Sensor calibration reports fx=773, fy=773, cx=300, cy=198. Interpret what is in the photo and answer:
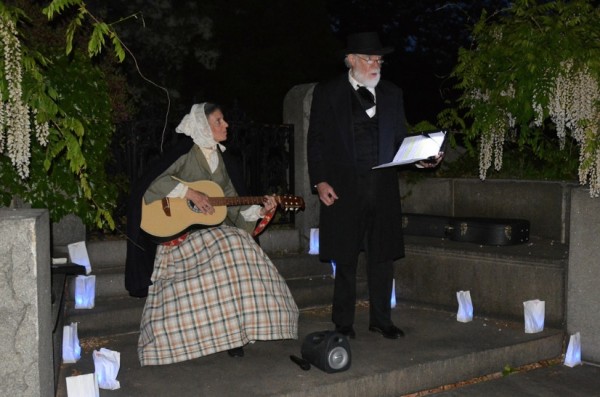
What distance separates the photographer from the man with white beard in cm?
600

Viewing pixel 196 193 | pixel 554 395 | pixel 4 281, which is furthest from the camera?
pixel 196 193

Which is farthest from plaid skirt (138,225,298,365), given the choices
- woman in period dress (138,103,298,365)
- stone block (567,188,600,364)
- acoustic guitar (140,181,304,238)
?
stone block (567,188,600,364)

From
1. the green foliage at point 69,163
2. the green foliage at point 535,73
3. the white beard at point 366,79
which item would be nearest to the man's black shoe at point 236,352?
the green foliage at point 69,163

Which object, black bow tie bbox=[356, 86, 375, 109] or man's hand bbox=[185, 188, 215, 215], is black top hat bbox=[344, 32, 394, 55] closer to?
black bow tie bbox=[356, 86, 375, 109]

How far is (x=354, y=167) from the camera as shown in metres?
6.01

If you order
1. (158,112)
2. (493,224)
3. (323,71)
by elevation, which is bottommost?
(493,224)

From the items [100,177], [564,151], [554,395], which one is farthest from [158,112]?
[554,395]

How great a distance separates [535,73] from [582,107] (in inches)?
20.9

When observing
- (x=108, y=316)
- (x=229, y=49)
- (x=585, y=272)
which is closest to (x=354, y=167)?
(x=585, y=272)

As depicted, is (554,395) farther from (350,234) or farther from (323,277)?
(323,277)

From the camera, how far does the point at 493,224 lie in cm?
722

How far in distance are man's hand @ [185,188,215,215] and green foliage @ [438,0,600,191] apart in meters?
2.83

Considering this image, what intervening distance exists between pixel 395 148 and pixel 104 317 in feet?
9.06

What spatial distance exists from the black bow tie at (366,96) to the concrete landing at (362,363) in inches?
73.2
